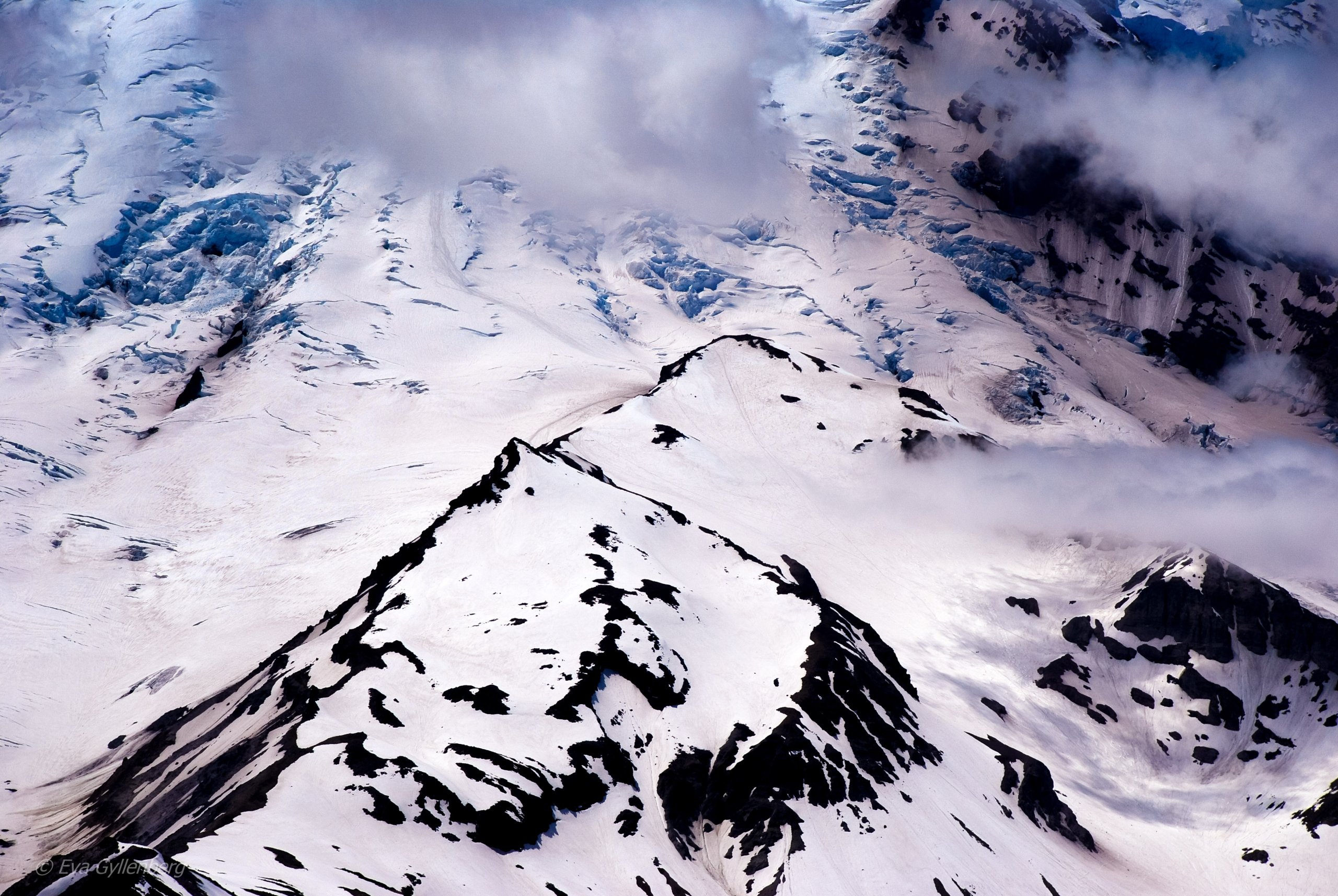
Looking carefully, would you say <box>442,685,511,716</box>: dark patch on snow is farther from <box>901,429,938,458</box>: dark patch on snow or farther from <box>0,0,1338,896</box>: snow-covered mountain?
<box>901,429,938,458</box>: dark patch on snow

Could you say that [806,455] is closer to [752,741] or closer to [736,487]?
[736,487]

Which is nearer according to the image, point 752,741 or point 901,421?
point 752,741

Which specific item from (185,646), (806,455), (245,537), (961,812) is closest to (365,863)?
(961,812)

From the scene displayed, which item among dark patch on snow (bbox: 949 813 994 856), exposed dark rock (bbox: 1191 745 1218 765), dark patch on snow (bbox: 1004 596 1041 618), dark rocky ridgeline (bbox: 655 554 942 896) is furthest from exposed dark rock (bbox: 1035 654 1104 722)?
dark patch on snow (bbox: 949 813 994 856)

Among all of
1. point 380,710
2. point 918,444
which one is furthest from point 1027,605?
point 380,710

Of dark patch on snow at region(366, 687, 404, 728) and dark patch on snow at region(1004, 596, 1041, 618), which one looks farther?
dark patch on snow at region(1004, 596, 1041, 618)

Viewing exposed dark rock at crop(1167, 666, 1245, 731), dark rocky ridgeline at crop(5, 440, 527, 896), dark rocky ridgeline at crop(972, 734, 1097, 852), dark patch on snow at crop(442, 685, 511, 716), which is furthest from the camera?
exposed dark rock at crop(1167, 666, 1245, 731)

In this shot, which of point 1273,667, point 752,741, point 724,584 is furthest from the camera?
point 1273,667
